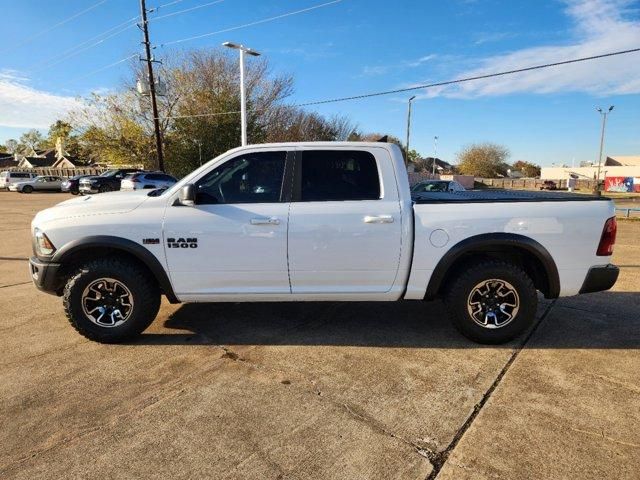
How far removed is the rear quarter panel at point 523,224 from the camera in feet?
12.5

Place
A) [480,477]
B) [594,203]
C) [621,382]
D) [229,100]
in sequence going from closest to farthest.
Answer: [480,477], [621,382], [594,203], [229,100]

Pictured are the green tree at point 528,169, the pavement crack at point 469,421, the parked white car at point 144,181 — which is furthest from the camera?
the green tree at point 528,169

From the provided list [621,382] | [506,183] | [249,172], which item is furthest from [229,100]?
[506,183]

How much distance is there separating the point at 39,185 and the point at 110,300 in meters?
35.1

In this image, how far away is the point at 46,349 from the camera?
3947 millimetres

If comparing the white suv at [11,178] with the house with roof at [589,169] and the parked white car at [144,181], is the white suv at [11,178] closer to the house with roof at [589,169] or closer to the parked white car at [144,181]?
the parked white car at [144,181]

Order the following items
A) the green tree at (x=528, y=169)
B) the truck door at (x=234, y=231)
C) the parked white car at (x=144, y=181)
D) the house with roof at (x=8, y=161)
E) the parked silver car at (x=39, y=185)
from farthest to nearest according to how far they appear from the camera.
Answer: the green tree at (x=528, y=169) → the house with roof at (x=8, y=161) → the parked silver car at (x=39, y=185) → the parked white car at (x=144, y=181) → the truck door at (x=234, y=231)

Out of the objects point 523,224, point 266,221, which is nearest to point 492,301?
point 523,224

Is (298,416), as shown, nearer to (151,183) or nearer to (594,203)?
(594,203)

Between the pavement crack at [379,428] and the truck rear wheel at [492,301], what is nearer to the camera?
the pavement crack at [379,428]

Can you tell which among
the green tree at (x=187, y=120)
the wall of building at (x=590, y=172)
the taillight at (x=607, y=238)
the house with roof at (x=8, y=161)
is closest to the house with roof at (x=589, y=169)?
the wall of building at (x=590, y=172)

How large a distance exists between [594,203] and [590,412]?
1.87 meters

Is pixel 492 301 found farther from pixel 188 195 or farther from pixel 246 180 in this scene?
pixel 188 195

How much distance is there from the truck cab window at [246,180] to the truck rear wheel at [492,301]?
191 cm
